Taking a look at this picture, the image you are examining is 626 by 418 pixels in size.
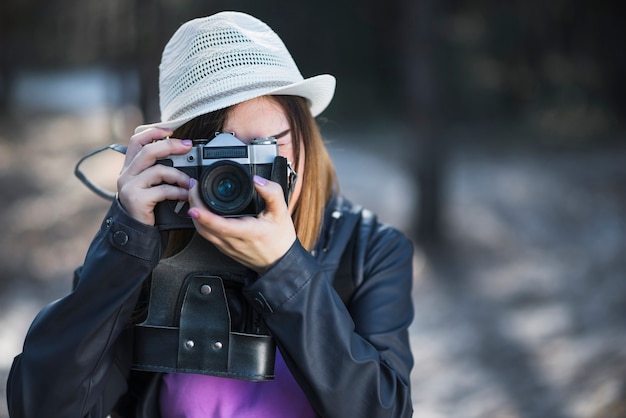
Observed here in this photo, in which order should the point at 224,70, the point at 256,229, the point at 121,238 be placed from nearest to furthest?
the point at 256,229
the point at 121,238
the point at 224,70

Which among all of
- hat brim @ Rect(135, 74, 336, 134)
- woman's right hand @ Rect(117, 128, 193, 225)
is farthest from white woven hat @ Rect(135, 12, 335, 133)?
woman's right hand @ Rect(117, 128, 193, 225)

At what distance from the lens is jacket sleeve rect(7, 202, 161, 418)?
4.75 feet

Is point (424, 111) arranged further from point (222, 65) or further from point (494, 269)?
point (222, 65)

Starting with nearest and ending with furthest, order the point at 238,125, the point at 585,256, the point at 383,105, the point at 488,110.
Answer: the point at 238,125, the point at 585,256, the point at 488,110, the point at 383,105

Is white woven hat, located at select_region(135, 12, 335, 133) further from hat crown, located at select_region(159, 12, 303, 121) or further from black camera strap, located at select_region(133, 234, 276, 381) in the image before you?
black camera strap, located at select_region(133, 234, 276, 381)

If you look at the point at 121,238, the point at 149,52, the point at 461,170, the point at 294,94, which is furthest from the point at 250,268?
the point at 461,170

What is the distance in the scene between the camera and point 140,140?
1525mm

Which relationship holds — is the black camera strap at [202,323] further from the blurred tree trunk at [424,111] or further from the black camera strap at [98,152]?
the blurred tree trunk at [424,111]

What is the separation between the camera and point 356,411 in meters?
1.43

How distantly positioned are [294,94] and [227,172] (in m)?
0.33

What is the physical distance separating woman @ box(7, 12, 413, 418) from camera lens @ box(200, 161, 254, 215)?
3 cm

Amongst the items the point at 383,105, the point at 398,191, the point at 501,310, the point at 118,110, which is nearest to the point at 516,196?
the point at 398,191

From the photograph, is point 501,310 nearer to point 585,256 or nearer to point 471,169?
point 585,256

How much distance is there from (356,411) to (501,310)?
402 centimetres
